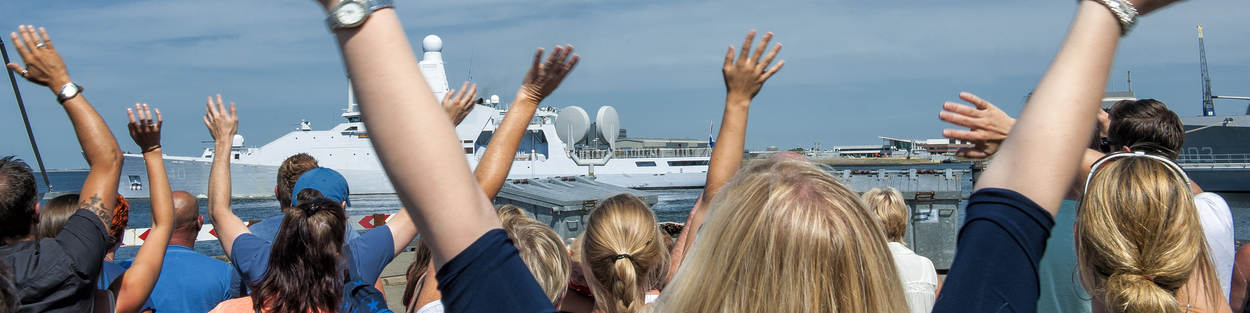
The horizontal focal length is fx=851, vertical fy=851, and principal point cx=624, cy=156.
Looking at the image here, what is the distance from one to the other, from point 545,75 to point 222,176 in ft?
5.12

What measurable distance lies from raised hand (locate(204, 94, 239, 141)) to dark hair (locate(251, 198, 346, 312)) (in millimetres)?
1102

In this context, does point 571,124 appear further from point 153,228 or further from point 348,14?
point 348,14

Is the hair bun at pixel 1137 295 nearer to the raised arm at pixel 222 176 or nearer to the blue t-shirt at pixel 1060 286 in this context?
the blue t-shirt at pixel 1060 286

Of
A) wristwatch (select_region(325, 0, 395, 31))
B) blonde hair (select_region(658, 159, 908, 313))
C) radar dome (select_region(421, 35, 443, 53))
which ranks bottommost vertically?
blonde hair (select_region(658, 159, 908, 313))

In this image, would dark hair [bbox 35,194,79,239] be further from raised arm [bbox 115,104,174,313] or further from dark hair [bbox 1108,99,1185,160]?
dark hair [bbox 1108,99,1185,160]

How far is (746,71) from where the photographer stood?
7.41 ft

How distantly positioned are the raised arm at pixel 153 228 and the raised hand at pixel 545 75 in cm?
119

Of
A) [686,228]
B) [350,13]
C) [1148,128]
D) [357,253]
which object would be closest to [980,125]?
[350,13]

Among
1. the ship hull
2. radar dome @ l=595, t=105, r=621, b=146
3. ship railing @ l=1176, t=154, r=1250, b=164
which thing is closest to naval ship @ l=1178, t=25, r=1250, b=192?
ship railing @ l=1176, t=154, r=1250, b=164

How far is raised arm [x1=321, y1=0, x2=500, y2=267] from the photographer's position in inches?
35.8

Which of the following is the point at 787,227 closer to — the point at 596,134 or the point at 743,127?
the point at 743,127

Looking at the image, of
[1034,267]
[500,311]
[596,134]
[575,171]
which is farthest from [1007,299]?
[596,134]

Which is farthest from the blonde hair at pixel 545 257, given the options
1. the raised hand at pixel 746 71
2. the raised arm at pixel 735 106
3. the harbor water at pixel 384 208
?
the harbor water at pixel 384 208

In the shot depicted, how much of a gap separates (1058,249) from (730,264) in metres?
1.76
